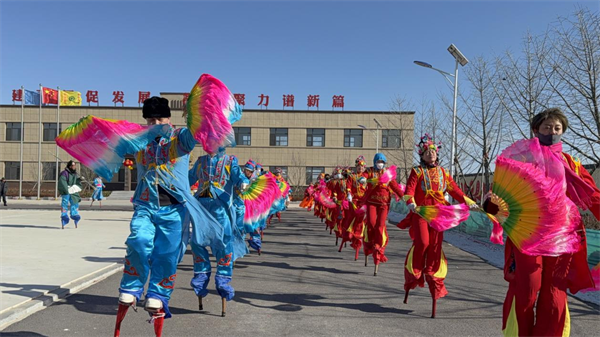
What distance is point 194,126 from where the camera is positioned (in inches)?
144

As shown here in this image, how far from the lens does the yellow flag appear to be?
48.1 meters

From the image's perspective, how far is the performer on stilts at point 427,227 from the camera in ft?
18.0

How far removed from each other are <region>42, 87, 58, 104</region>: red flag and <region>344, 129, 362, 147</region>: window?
28.2 meters

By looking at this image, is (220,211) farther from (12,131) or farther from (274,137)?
(12,131)

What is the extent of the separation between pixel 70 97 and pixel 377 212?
158ft

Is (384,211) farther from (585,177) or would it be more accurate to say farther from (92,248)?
(92,248)

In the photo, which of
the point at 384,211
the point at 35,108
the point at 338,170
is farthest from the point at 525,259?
the point at 35,108

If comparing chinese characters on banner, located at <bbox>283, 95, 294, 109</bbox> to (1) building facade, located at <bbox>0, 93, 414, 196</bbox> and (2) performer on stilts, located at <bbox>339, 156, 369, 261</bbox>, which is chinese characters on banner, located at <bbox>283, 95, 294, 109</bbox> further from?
(2) performer on stilts, located at <bbox>339, 156, 369, 261</bbox>

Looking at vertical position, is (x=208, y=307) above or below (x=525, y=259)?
below

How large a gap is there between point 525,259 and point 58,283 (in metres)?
5.88

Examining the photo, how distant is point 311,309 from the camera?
5.62 meters

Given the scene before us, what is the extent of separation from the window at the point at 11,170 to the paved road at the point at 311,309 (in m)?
47.8

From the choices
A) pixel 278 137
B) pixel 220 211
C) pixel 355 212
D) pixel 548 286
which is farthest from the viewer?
pixel 278 137

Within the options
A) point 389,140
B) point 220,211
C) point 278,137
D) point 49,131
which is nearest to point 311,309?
point 220,211
